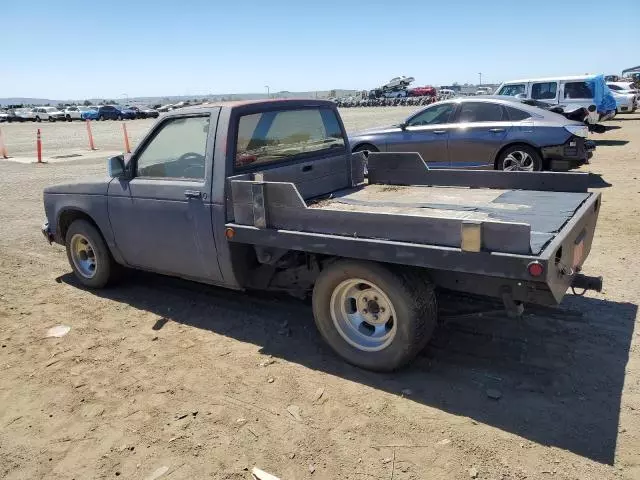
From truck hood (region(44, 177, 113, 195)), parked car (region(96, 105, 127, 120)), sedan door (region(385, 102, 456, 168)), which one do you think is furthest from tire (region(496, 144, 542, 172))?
parked car (region(96, 105, 127, 120))

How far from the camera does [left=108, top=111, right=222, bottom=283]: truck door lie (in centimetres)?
437

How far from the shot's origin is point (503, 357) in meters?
3.86

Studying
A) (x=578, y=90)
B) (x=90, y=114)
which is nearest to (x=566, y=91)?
(x=578, y=90)

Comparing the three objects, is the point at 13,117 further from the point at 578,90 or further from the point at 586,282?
the point at 586,282

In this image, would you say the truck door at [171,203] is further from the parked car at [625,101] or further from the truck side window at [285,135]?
the parked car at [625,101]

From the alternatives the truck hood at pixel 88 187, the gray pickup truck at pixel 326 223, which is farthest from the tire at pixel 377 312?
the truck hood at pixel 88 187

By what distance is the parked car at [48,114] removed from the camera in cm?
5716

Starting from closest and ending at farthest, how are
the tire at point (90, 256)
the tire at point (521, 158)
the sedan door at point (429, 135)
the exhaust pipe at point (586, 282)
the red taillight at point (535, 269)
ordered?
the red taillight at point (535, 269) < the exhaust pipe at point (586, 282) < the tire at point (90, 256) < the tire at point (521, 158) < the sedan door at point (429, 135)

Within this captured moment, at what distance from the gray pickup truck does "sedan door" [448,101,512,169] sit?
472 cm

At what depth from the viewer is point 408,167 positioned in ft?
18.3

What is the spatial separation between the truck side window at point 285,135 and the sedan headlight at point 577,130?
226 inches

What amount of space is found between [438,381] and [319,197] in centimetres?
205

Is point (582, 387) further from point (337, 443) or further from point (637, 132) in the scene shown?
point (637, 132)

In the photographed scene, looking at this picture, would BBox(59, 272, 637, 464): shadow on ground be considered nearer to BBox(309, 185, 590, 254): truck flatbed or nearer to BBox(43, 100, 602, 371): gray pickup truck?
BBox(43, 100, 602, 371): gray pickup truck
